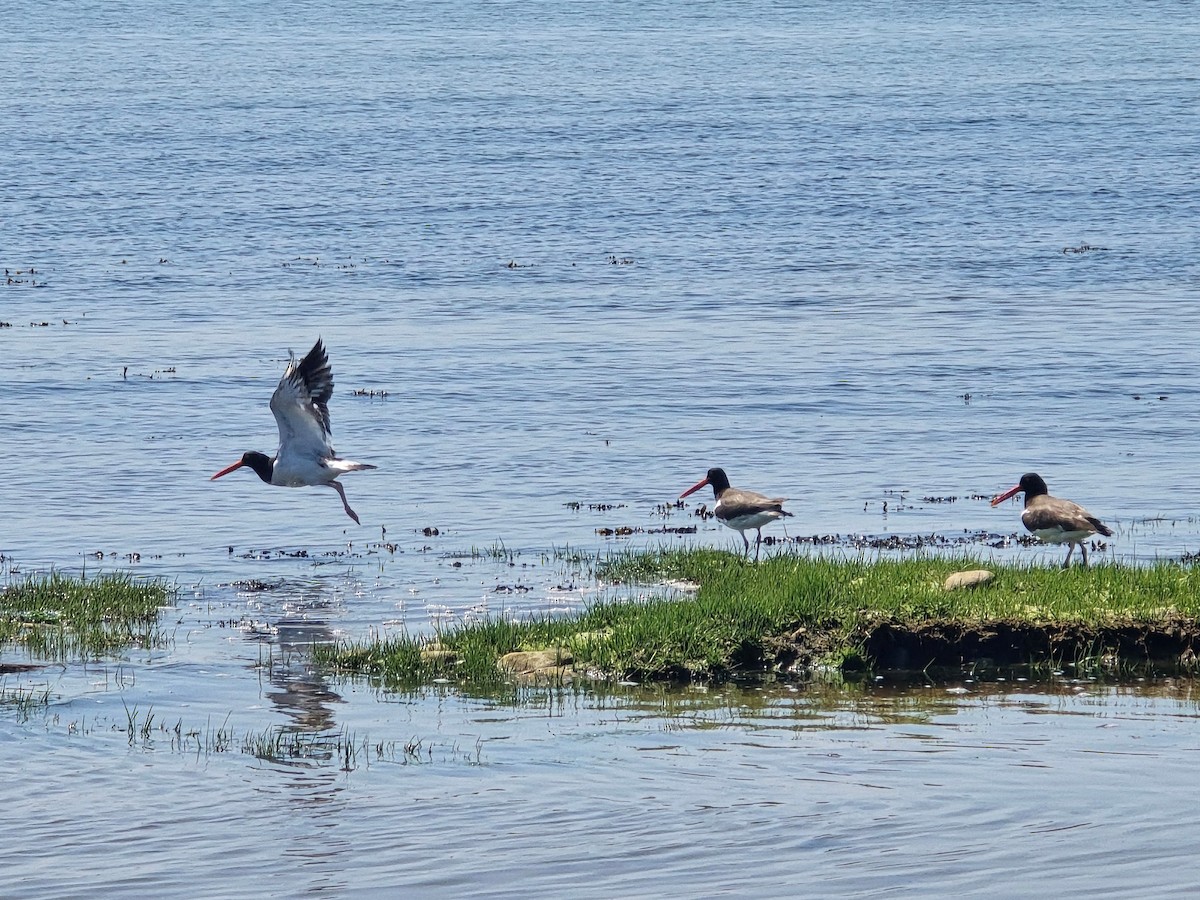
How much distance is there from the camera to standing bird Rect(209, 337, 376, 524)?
19828 millimetres

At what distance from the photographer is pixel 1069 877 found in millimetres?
9133

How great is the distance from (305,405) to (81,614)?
201 inches

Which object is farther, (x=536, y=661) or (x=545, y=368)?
(x=545, y=368)

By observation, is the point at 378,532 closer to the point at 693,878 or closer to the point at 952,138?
the point at 693,878

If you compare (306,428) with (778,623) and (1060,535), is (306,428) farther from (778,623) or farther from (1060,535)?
(1060,535)

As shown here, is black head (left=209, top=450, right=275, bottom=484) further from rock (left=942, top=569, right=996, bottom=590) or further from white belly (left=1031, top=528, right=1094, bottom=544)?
rock (left=942, top=569, right=996, bottom=590)

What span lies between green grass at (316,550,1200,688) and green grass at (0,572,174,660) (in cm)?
187

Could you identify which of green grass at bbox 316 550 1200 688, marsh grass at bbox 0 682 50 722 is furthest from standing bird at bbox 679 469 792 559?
marsh grass at bbox 0 682 50 722

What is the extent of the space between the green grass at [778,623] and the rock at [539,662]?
9cm

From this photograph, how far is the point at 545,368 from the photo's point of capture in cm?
3197

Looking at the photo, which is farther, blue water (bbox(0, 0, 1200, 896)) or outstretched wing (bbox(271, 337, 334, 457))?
outstretched wing (bbox(271, 337, 334, 457))

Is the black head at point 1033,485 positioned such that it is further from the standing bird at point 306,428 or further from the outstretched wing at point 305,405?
the outstretched wing at point 305,405

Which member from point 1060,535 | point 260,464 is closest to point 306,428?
point 260,464

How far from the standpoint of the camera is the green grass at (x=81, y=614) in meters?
14.8
